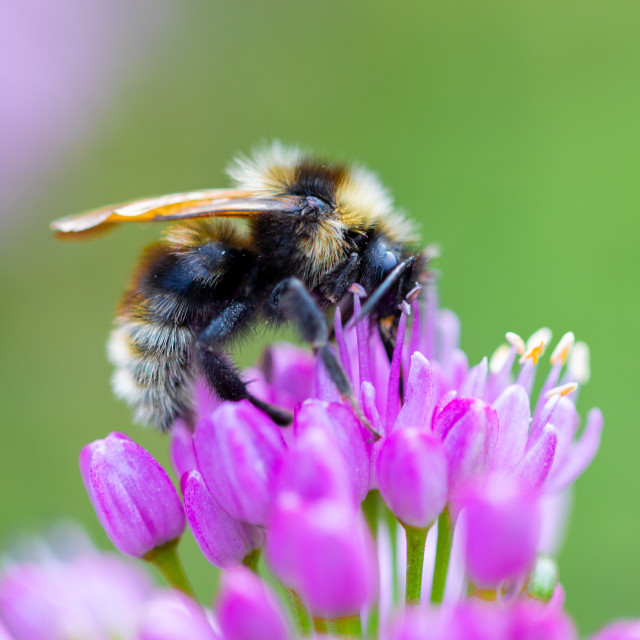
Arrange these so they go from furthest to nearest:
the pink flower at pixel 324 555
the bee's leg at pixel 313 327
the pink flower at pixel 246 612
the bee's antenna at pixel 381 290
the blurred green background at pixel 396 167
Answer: the blurred green background at pixel 396 167 → the bee's antenna at pixel 381 290 → the bee's leg at pixel 313 327 → the pink flower at pixel 246 612 → the pink flower at pixel 324 555

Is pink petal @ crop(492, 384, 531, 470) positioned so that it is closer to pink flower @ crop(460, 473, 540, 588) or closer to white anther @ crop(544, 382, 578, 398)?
white anther @ crop(544, 382, 578, 398)

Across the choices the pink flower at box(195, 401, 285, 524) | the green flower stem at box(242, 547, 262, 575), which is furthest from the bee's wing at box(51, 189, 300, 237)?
the green flower stem at box(242, 547, 262, 575)

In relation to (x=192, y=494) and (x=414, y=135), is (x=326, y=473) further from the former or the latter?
(x=414, y=135)

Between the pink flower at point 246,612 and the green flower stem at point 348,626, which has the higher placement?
the pink flower at point 246,612

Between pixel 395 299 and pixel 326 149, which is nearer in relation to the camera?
pixel 395 299

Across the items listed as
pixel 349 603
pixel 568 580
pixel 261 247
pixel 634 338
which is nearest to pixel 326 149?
pixel 634 338

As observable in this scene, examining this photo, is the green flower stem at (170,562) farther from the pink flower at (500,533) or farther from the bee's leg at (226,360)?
the pink flower at (500,533)

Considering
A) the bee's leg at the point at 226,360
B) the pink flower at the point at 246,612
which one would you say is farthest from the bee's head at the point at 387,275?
the pink flower at the point at 246,612
